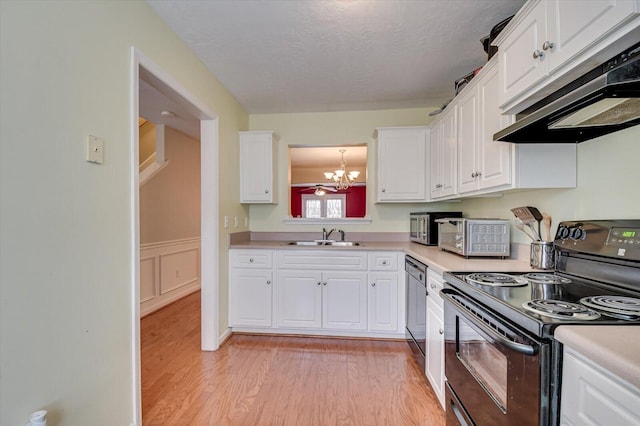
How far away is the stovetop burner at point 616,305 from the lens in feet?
2.91

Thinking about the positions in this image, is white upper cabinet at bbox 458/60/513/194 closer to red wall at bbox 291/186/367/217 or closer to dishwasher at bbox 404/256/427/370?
dishwasher at bbox 404/256/427/370

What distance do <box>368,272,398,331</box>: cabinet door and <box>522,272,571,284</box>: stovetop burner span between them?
1307 millimetres

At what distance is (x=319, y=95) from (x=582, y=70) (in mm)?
2185

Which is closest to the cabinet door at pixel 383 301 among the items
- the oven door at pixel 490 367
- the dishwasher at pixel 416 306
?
the dishwasher at pixel 416 306

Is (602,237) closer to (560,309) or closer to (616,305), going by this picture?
(616,305)

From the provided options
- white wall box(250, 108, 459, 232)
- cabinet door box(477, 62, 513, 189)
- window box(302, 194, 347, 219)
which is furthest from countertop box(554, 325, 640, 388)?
window box(302, 194, 347, 219)

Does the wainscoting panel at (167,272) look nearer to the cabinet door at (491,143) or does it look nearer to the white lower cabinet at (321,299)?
the white lower cabinet at (321,299)

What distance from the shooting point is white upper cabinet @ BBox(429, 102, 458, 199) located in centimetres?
232

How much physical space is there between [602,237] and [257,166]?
2764mm

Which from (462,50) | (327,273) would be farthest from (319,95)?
(327,273)

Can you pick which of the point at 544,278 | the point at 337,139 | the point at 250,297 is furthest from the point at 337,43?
the point at 250,297

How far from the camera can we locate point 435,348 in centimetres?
184

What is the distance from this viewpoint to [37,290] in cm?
104

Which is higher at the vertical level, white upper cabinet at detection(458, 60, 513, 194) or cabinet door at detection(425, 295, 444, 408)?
white upper cabinet at detection(458, 60, 513, 194)
